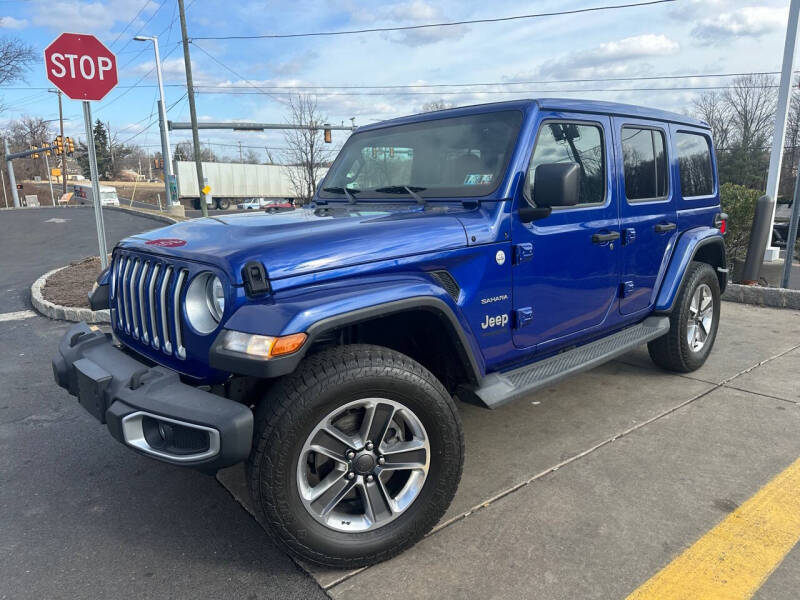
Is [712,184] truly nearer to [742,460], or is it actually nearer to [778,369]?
[778,369]

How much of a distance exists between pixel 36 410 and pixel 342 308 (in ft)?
10.3

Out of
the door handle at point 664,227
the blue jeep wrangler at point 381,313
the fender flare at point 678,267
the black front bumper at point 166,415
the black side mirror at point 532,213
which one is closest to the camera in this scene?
the black front bumper at point 166,415

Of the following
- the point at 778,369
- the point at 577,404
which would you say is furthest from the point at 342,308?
the point at 778,369

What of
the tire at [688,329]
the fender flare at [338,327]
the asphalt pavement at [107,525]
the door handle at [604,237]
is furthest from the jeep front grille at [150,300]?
the tire at [688,329]

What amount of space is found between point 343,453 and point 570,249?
5.72 ft

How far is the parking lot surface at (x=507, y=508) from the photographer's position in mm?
2262

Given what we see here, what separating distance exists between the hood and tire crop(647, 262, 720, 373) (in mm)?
2316

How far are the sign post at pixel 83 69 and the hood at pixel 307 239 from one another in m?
3.67

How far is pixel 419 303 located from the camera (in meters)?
2.37

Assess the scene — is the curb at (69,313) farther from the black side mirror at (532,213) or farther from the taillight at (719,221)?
the taillight at (719,221)

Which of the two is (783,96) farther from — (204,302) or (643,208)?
(204,302)

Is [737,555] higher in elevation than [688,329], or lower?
lower

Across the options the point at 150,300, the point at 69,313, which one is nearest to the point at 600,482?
the point at 150,300

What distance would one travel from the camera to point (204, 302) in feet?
7.63
